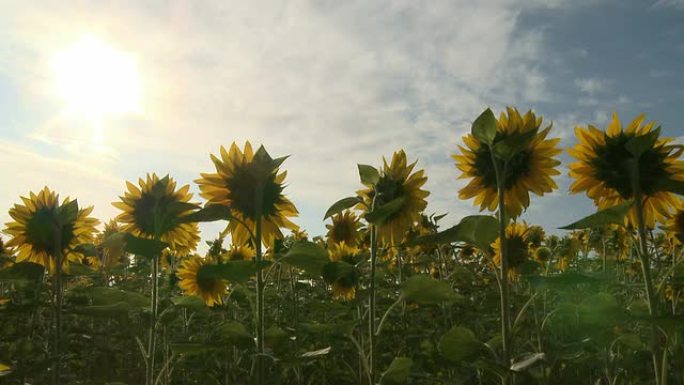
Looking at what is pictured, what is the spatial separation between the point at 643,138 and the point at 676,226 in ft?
9.33

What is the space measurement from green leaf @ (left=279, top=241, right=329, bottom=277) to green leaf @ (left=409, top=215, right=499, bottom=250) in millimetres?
530

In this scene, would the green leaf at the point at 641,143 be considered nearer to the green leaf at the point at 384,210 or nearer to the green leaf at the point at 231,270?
the green leaf at the point at 384,210

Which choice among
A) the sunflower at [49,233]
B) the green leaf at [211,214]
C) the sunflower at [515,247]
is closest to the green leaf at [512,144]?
the green leaf at [211,214]

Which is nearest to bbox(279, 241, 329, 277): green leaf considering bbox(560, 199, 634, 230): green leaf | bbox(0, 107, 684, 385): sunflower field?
bbox(0, 107, 684, 385): sunflower field

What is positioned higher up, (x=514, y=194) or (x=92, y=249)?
(x=514, y=194)

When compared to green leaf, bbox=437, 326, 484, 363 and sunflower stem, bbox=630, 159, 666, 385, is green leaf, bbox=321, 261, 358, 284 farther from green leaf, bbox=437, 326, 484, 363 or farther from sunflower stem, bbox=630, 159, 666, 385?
sunflower stem, bbox=630, 159, 666, 385

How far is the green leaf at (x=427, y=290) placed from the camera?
268 cm

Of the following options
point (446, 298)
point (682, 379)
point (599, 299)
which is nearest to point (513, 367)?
point (446, 298)

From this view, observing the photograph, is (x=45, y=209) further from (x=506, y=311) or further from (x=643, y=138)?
(x=643, y=138)

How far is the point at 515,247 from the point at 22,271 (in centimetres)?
477

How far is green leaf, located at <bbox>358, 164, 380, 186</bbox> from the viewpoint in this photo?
3.14 meters

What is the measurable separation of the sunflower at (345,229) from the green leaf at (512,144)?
415cm

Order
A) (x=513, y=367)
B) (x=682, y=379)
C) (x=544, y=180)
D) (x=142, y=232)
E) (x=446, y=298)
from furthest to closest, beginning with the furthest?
1. (x=142, y=232)
2. (x=682, y=379)
3. (x=544, y=180)
4. (x=446, y=298)
5. (x=513, y=367)

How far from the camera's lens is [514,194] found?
3209 millimetres
